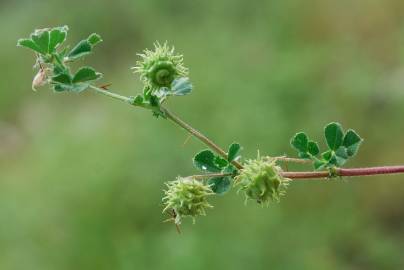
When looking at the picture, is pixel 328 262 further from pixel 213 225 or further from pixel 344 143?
pixel 344 143

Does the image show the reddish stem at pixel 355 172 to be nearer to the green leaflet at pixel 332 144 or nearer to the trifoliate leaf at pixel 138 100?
the green leaflet at pixel 332 144

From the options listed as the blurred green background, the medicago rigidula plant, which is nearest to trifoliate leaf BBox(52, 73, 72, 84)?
the medicago rigidula plant

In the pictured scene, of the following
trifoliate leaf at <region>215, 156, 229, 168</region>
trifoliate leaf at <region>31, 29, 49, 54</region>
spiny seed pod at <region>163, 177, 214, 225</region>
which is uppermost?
trifoliate leaf at <region>31, 29, 49, 54</region>

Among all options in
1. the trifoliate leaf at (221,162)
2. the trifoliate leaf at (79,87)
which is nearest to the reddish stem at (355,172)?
the trifoliate leaf at (221,162)

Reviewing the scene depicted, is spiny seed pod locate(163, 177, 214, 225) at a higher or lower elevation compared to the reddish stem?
lower

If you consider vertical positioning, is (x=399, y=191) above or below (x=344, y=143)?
above

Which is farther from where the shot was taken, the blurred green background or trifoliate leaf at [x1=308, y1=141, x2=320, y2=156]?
the blurred green background

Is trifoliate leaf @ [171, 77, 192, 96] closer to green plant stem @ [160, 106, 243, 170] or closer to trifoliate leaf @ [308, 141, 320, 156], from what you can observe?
green plant stem @ [160, 106, 243, 170]

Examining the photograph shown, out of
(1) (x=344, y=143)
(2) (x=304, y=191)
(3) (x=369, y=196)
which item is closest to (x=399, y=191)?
(3) (x=369, y=196)
